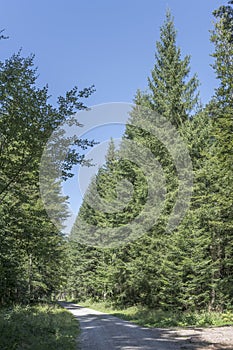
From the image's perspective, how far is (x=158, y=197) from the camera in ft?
70.3

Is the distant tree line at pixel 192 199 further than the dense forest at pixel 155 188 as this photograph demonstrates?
Yes

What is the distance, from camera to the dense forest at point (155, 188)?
923 centimetres

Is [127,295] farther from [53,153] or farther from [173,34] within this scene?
[173,34]

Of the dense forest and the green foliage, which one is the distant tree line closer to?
the dense forest

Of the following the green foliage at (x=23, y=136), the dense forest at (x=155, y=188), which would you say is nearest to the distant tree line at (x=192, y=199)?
the dense forest at (x=155, y=188)

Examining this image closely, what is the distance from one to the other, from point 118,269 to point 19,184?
16725 millimetres

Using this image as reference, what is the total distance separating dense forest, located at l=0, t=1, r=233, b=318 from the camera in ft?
30.3

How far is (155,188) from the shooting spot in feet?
70.3

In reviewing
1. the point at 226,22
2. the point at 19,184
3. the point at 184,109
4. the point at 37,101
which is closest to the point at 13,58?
the point at 37,101

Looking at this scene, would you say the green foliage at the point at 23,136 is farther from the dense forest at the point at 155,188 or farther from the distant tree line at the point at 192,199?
the distant tree line at the point at 192,199

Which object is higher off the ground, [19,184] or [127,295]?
[19,184]

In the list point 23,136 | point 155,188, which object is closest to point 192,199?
point 155,188

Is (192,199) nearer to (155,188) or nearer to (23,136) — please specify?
(155,188)

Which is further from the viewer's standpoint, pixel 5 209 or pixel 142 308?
pixel 142 308
